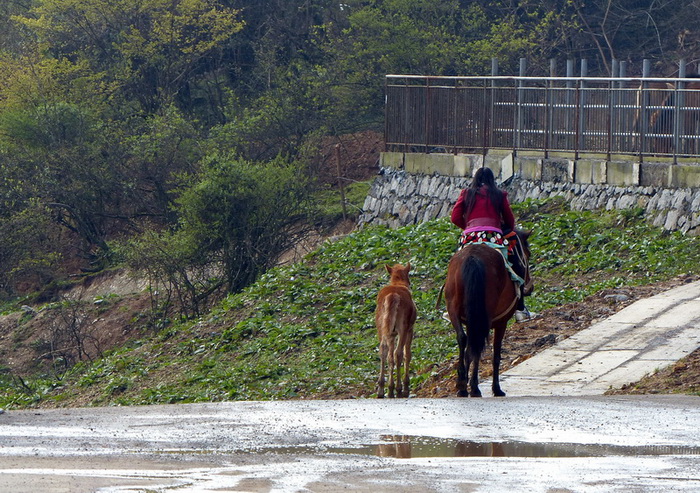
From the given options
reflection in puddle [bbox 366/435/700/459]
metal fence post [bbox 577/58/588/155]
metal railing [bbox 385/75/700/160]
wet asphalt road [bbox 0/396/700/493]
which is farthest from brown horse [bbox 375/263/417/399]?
metal fence post [bbox 577/58/588/155]

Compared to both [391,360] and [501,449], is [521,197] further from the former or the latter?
[501,449]

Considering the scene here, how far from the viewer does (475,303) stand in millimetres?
10359

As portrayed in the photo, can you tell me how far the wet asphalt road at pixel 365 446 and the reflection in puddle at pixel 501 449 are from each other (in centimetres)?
1

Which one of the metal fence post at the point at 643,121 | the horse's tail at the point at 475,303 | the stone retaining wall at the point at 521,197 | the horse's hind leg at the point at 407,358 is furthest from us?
the metal fence post at the point at 643,121

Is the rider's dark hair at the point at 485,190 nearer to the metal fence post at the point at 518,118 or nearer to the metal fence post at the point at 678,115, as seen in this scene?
the metal fence post at the point at 678,115

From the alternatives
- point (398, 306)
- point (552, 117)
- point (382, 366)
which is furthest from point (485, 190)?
point (552, 117)

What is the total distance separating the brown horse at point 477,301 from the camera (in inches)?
409

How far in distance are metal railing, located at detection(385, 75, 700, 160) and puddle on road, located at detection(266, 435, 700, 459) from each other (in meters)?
11.6

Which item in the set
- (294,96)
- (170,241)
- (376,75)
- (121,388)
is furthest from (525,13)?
(121,388)

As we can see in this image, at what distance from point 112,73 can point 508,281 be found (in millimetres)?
32255

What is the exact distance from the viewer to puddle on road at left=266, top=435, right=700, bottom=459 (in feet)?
23.7

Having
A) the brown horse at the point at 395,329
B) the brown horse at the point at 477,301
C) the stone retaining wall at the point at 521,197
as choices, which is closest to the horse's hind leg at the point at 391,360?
the brown horse at the point at 395,329

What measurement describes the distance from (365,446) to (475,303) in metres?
3.10

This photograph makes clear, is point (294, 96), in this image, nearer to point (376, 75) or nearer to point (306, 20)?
point (376, 75)
